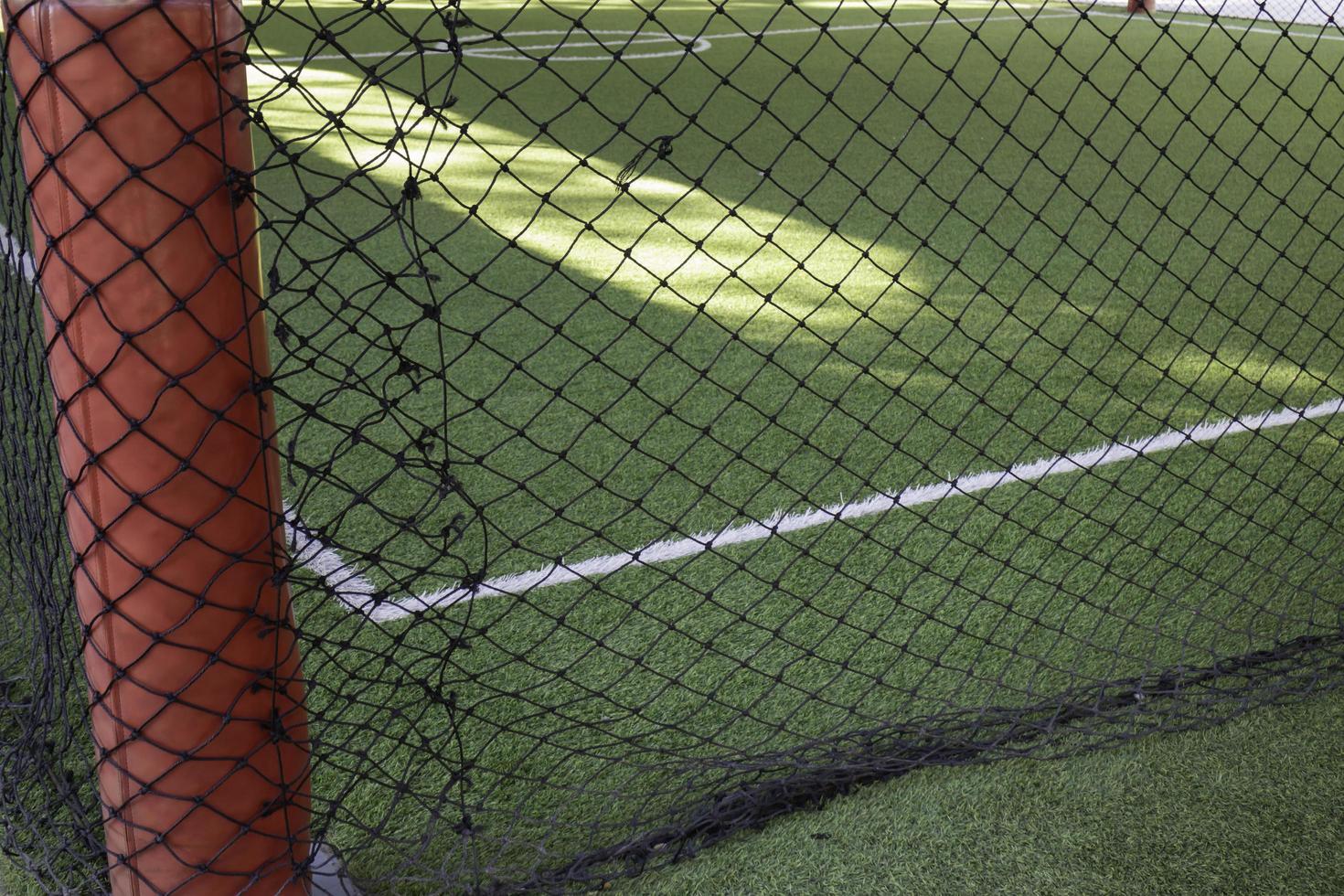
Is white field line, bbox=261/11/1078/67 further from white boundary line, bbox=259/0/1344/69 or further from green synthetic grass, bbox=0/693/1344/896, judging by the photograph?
green synthetic grass, bbox=0/693/1344/896

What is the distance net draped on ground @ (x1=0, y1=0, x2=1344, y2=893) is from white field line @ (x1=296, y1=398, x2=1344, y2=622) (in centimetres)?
1

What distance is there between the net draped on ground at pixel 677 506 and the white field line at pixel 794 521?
13mm

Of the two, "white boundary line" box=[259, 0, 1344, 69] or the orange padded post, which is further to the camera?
"white boundary line" box=[259, 0, 1344, 69]

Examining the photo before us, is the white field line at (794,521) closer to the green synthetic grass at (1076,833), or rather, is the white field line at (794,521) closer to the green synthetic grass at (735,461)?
the green synthetic grass at (735,461)

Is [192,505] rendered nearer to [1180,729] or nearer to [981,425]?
A: [1180,729]

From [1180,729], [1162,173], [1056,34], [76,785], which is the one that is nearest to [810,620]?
[1180,729]

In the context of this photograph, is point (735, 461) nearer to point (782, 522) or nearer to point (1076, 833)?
point (782, 522)

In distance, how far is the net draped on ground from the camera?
1.57m

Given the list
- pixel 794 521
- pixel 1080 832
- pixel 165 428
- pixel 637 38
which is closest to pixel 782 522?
pixel 794 521

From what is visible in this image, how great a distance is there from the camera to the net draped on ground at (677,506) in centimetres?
157

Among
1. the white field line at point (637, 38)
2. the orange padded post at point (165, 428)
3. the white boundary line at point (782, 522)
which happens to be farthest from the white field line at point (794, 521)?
the white field line at point (637, 38)

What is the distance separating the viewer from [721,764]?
177 cm

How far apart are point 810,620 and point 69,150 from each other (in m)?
1.44

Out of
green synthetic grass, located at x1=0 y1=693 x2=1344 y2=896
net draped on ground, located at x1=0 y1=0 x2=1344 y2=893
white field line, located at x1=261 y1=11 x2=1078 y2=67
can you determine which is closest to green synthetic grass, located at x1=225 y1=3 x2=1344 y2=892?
net draped on ground, located at x1=0 y1=0 x2=1344 y2=893
